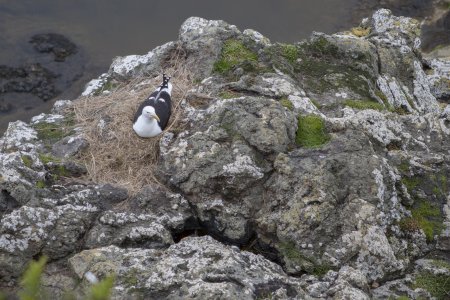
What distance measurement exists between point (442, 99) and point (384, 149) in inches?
145

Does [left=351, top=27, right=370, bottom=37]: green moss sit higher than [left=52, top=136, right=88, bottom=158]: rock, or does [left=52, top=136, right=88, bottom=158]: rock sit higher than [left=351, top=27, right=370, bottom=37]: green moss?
[left=351, top=27, right=370, bottom=37]: green moss

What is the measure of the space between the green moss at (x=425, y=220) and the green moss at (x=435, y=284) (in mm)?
529

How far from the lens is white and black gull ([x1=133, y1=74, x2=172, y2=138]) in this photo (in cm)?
762

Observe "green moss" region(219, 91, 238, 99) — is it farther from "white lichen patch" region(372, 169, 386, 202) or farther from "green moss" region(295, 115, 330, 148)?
"white lichen patch" region(372, 169, 386, 202)

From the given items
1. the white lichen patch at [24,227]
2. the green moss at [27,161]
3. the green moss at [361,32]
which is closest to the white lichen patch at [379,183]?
the white lichen patch at [24,227]

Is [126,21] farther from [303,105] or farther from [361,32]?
[303,105]

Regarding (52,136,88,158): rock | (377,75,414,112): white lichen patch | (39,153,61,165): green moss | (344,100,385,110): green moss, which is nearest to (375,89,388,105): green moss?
(377,75,414,112): white lichen patch

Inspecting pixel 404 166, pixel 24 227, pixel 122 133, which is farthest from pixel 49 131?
pixel 404 166

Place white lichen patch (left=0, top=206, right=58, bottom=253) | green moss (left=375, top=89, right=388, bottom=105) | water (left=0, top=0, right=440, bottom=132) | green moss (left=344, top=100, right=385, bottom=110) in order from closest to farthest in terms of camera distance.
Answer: white lichen patch (left=0, top=206, right=58, bottom=253) → green moss (left=344, top=100, right=385, bottom=110) → green moss (left=375, top=89, right=388, bottom=105) → water (left=0, top=0, right=440, bottom=132)

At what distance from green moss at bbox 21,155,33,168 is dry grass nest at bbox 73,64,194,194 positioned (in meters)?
0.66

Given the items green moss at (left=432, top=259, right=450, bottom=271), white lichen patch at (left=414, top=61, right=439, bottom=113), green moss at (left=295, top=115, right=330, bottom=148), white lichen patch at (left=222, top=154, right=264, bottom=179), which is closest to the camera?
green moss at (left=432, top=259, right=450, bottom=271)

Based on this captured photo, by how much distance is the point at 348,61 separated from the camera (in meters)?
9.26

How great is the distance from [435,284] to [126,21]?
10.8 m

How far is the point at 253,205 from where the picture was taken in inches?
268
